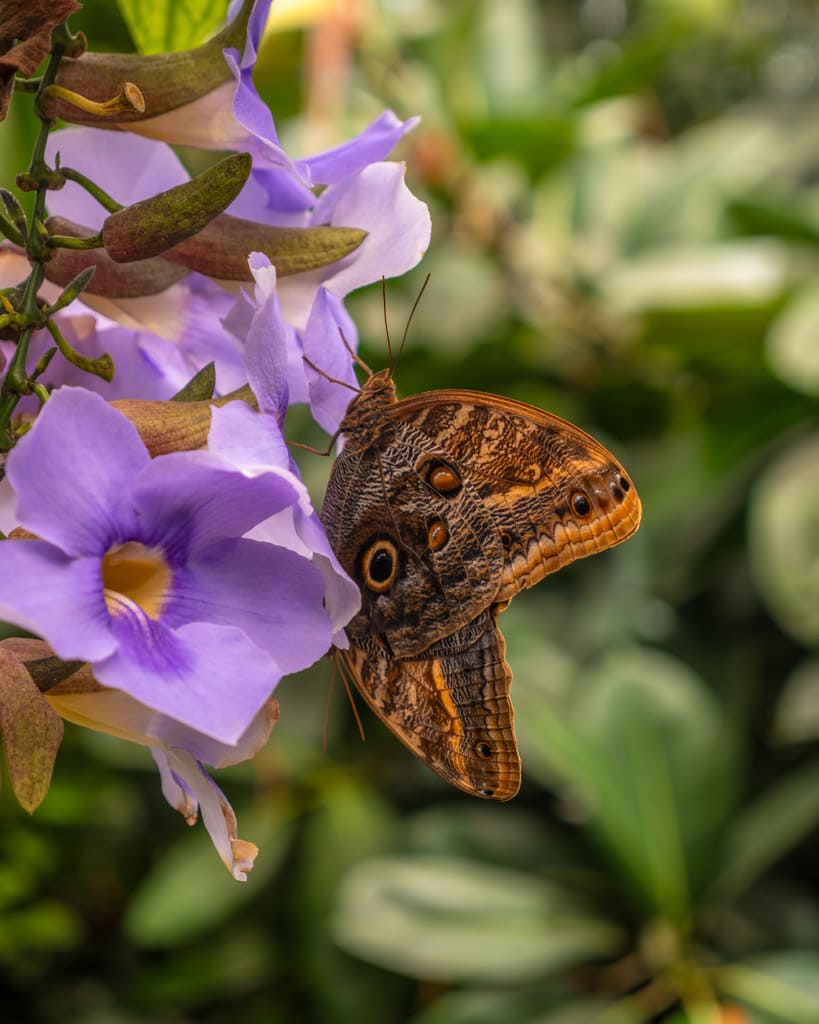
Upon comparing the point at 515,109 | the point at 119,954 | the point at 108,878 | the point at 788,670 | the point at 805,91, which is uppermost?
the point at 515,109

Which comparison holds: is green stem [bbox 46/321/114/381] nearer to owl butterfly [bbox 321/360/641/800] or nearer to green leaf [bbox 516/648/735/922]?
owl butterfly [bbox 321/360/641/800]

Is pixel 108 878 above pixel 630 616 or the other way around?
the other way around

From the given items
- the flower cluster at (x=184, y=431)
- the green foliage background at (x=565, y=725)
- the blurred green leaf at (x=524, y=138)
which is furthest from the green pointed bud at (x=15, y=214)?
the blurred green leaf at (x=524, y=138)

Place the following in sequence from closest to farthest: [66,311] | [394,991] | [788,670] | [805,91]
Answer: [66,311] < [394,991] < [788,670] < [805,91]

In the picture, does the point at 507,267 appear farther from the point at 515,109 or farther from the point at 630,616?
the point at 630,616

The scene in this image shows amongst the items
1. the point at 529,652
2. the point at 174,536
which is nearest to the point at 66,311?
the point at 174,536

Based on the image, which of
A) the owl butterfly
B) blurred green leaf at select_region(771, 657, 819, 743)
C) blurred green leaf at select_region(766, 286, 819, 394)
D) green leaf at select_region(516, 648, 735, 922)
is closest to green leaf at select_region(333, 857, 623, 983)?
green leaf at select_region(516, 648, 735, 922)

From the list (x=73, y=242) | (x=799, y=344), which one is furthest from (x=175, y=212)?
(x=799, y=344)
